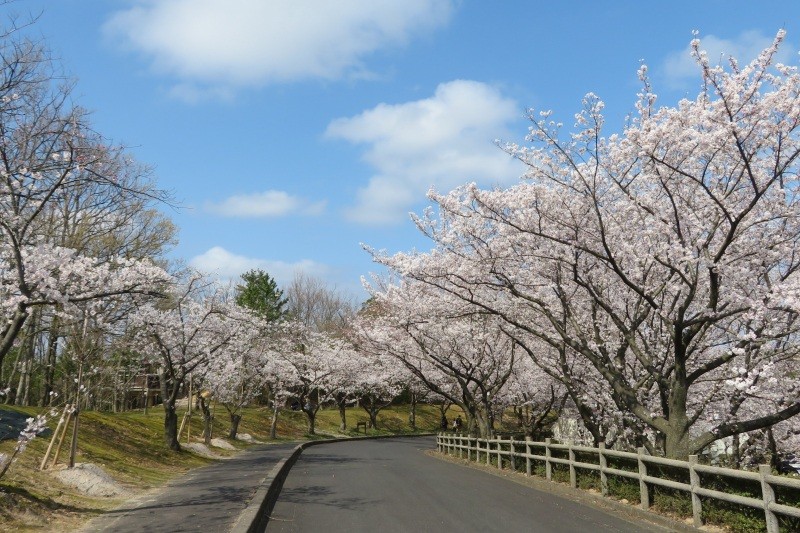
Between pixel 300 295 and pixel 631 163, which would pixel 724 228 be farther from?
pixel 300 295

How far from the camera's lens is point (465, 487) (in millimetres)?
15039

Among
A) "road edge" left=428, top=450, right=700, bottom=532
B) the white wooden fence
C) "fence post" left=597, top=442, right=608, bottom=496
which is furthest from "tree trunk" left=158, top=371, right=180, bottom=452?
"fence post" left=597, top=442, right=608, bottom=496

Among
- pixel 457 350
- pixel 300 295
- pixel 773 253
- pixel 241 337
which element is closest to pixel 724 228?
pixel 773 253

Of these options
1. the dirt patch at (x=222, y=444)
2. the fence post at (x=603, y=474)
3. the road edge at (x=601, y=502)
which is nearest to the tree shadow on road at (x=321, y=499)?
the road edge at (x=601, y=502)

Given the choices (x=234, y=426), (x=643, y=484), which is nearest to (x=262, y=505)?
(x=643, y=484)

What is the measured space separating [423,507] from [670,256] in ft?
20.9

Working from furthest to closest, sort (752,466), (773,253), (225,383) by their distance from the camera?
(225,383)
(752,466)
(773,253)

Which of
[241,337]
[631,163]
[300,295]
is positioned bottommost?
[241,337]

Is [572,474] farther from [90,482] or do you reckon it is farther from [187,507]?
[90,482]

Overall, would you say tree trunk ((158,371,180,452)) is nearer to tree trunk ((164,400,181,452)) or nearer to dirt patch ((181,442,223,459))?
tree trunk ((164,400,181,452))

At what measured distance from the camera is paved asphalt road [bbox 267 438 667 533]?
380 inches

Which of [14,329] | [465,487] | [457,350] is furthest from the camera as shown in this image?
[457,350]

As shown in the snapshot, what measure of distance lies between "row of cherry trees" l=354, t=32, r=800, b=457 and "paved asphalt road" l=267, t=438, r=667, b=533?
8.45 ft

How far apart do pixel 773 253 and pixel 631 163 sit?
9.90ft
